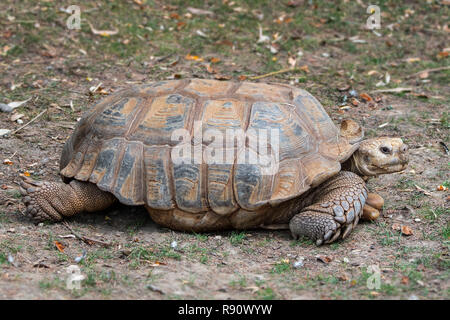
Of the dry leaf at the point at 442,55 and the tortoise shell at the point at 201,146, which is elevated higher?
the tortoise shell at the point at 201,146

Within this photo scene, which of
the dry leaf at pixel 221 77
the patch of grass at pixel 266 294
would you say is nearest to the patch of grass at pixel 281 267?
the patch of grass at pixel 266 294

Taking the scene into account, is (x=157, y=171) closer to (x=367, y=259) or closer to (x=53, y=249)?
(x=53, y=249)

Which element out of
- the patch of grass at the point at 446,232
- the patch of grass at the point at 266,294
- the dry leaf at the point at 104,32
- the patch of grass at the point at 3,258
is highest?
the dry leaf at the point at 104,32

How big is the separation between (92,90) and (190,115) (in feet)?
10.9

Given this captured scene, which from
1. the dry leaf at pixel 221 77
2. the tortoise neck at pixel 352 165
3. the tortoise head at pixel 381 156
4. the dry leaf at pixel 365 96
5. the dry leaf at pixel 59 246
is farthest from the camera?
the dry leaf at pixel 221 77

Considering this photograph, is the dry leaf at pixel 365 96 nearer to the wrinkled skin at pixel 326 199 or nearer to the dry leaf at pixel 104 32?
the wrinkled skin at pixel 326 199

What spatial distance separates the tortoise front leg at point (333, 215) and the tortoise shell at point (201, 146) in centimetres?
Result: 19

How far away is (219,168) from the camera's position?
4.96 meters

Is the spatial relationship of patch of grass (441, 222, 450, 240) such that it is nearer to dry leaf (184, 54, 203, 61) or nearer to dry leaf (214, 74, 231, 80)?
dry leaf (214, 74, 231, 80)

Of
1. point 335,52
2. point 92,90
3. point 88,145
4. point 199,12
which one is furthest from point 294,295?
point 199,12

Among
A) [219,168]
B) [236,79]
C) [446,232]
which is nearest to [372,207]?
[446,232]

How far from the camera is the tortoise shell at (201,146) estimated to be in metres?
4.96

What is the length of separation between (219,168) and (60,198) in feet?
4.66

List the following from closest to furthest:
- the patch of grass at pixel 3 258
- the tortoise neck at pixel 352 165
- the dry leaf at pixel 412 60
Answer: the patch of grass at pixel 3 258, the tortoise neck at pixel 352 165, the dry leaf at pixel 412 60
